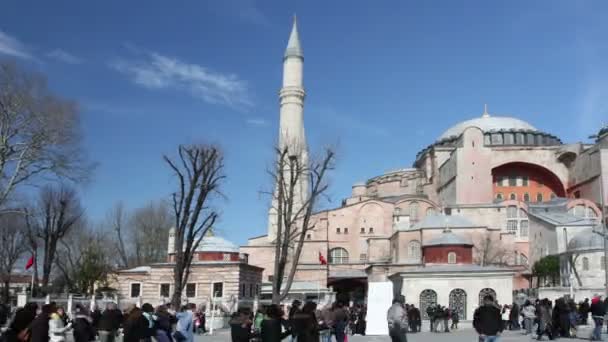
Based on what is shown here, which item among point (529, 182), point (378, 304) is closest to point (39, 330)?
point (378, 304)

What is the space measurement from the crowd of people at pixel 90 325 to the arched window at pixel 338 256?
144 ft

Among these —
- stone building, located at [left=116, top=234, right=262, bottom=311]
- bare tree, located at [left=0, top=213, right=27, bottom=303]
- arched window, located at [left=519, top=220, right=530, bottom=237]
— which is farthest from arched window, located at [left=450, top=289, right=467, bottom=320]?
bare tree, located at [left=0, top=213, right=27, bottom=303]

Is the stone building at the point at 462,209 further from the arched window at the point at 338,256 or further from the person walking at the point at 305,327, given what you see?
the person walking at the point at 305,327

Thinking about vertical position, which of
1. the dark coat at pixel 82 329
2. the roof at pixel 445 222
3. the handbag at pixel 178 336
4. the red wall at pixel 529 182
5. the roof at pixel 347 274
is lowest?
the handbag at pixel 178 336

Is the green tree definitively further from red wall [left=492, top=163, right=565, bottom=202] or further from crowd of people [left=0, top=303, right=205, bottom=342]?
crowd of people [left=0, top=303, right=205, bottom=342]

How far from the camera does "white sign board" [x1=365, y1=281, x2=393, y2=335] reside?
18.9m

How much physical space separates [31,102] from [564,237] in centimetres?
3559

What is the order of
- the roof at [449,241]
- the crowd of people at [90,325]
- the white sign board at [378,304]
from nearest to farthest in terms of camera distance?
the crowd of people at [90,325]
the white sign board at [378,304]
the roof at [449,241]

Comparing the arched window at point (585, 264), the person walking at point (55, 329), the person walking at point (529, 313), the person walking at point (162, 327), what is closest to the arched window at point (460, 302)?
the person walking at point (529, 313)

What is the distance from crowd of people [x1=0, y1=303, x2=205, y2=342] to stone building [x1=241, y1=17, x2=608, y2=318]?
95.5 feet

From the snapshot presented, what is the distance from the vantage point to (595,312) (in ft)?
53.5

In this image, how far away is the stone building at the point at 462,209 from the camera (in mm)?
46719

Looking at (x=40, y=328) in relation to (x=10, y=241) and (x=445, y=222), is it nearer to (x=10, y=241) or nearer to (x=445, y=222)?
(x=445, y=222)

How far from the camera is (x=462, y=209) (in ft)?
172
